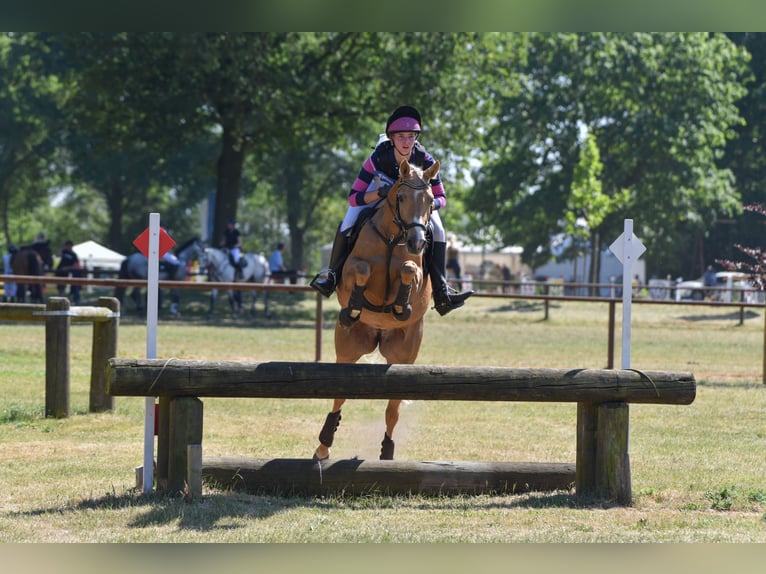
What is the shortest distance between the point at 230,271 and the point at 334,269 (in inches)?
787

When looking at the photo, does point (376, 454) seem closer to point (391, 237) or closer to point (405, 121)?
point (391, 237)

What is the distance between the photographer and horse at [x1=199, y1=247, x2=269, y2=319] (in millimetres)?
27547

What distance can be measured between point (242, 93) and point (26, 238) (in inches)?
1995

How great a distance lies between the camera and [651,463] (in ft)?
30.0

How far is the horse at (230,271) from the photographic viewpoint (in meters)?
27.5

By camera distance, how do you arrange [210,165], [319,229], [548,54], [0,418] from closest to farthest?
[0,418], [210,165], [548,54], [319,229]

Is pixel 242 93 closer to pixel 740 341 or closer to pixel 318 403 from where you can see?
pixel 740 341

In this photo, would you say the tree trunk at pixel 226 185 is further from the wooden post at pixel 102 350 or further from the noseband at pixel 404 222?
the noseband at pixel 404 222

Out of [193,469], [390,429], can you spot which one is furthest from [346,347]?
[193,469]

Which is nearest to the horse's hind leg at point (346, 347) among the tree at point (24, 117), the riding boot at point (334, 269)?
the riding boot at point (334, 269)

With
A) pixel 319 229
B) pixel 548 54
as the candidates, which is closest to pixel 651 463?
pixel 548 54

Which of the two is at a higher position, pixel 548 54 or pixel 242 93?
pixel 548 54

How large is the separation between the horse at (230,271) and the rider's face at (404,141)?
1882 cm

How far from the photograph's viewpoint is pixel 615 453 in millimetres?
7375
